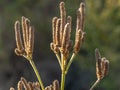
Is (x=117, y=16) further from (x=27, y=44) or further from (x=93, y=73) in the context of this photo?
(x=27, y=44)

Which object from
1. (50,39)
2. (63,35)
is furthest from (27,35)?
(50,39)

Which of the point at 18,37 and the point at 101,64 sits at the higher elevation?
the point at 18,37

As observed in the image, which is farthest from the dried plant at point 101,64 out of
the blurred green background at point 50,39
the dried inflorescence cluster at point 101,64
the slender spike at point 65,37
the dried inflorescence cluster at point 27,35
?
the blurred green background at point 50,39

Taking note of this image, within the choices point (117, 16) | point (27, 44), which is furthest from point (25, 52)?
point (117, 16)

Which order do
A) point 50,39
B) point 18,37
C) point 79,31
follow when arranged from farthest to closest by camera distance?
1. point 50,39
2. point 18,37
3. point 79,31

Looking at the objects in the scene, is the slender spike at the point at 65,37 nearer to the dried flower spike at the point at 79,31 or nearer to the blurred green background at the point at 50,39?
the dried flower spike at the point at 79,31

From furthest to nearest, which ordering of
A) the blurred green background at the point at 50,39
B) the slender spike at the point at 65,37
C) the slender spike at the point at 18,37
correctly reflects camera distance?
the blurred green background at the point at 50,39, the slender spike at the point at 18,37, the slender spike at the point at 65,37

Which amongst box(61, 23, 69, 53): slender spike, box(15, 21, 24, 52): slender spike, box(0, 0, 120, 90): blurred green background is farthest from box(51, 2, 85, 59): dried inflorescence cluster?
box(0, 0, 120, 90): blurred green background

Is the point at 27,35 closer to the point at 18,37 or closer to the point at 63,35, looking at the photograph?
the point at 18,37
